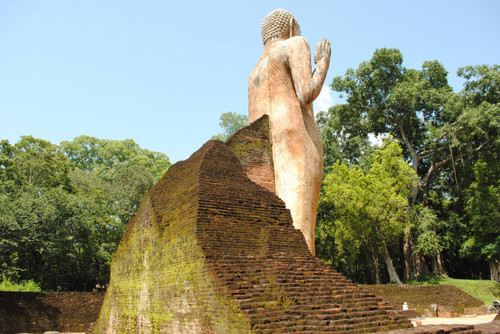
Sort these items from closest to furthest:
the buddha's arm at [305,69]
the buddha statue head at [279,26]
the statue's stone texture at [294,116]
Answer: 1. the statue's stone texture at [294,116]
2. the buddha's arm at [305,69]
3. the buddha statue head at [279,26]

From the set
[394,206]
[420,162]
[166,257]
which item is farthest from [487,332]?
[420,162]

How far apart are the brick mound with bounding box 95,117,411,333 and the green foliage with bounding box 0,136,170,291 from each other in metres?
12.4

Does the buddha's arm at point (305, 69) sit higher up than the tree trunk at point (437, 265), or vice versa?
the buddha's arm at point (305, 69)

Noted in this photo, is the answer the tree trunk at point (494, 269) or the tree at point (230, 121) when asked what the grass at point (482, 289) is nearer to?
the tree trunk at point (494, 269)

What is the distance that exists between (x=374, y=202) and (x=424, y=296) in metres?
4.84

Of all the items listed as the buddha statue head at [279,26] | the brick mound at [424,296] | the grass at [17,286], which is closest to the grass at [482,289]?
the brick mound at [424,296]

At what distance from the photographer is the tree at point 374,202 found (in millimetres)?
19922

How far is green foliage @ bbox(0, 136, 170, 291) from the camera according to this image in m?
18.5

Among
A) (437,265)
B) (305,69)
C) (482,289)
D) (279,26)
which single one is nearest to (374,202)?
(437,265)

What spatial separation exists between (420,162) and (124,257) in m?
22.6

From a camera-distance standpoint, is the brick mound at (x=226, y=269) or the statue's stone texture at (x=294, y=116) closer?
the brick mound at (x=226, y=269)

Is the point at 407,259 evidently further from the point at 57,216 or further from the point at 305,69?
the point at 57,216

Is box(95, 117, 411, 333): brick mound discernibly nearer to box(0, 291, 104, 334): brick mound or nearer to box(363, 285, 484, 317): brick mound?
box(0, 291, 104, 334): brick mound

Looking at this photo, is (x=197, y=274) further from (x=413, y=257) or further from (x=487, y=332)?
(x=413, y=257)
